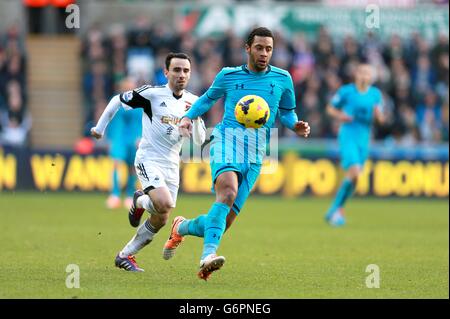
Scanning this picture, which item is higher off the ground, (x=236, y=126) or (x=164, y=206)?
(x=236, y=126)

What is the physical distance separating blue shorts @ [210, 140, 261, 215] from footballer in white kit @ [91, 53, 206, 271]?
72 cm

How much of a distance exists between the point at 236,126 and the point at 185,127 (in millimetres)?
536

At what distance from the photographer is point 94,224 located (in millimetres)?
15914

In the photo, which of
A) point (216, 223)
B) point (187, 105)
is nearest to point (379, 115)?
point (187, 105)

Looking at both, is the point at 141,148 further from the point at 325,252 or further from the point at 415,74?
the point at 415,74

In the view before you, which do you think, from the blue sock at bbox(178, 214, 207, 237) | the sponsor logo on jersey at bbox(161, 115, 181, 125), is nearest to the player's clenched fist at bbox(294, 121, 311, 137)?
the blue sock at bbox(178, 214, 207, 237)

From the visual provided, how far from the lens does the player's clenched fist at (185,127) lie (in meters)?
9.60

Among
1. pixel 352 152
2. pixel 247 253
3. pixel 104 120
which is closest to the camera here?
pixel 104 120

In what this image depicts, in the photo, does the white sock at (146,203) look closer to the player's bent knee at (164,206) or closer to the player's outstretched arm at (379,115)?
the player's bent knee at (164,206)

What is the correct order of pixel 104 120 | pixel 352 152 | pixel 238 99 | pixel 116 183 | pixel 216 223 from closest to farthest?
1. pixel 216 223
2. pixel 238 99
3. pixel 104 120
4. pixel 352 152
5. pixel 116 183

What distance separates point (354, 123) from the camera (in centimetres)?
1741

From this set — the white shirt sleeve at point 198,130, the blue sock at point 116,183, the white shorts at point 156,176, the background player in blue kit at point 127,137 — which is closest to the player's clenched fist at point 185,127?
the white shirt sleeve at point 198,130

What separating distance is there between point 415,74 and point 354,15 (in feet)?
8.43

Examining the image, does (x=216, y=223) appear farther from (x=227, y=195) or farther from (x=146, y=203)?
(x=146, y=203)
